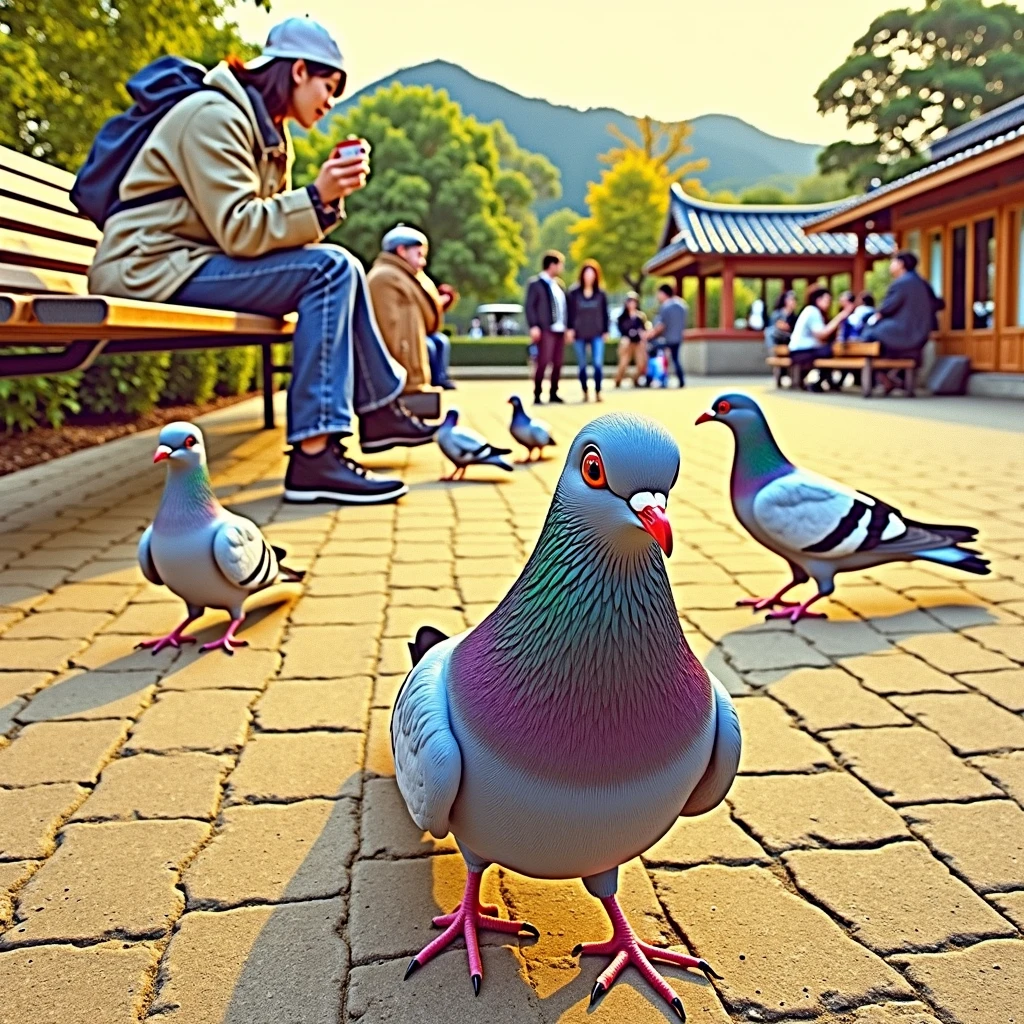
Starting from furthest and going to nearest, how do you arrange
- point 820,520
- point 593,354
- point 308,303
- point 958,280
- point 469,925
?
point 958,280 < point 593,354 < point 308,303 < point 820,520 < point 469,925

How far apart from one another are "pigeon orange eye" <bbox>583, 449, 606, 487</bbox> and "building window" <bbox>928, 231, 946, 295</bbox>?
57.4ft

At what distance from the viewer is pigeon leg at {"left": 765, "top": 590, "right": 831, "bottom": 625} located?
11.0ft

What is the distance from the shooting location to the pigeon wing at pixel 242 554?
9.57 feet

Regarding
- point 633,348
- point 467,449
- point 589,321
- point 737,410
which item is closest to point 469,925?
point 737,410

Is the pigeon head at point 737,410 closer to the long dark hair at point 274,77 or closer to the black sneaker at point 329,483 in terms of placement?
the black sneaker at point 329,483

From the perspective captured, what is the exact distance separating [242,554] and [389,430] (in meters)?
3.71

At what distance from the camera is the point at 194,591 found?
9.78 ft

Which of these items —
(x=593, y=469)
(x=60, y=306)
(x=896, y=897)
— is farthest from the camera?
(x=60, y=306)

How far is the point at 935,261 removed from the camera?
17.1 metres

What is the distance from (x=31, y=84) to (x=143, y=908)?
28.5 feet

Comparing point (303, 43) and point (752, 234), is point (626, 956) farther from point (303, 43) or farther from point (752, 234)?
point (752, 234)

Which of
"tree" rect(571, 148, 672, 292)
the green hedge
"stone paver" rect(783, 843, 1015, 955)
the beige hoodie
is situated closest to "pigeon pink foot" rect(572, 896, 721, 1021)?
"stone paver" rect(783, 843, 1015, 955)

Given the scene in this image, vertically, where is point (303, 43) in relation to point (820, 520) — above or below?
above

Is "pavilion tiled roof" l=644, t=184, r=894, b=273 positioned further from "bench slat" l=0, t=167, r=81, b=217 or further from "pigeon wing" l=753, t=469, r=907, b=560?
"pigeon wing" l=753, t=469, r=907, b=560
